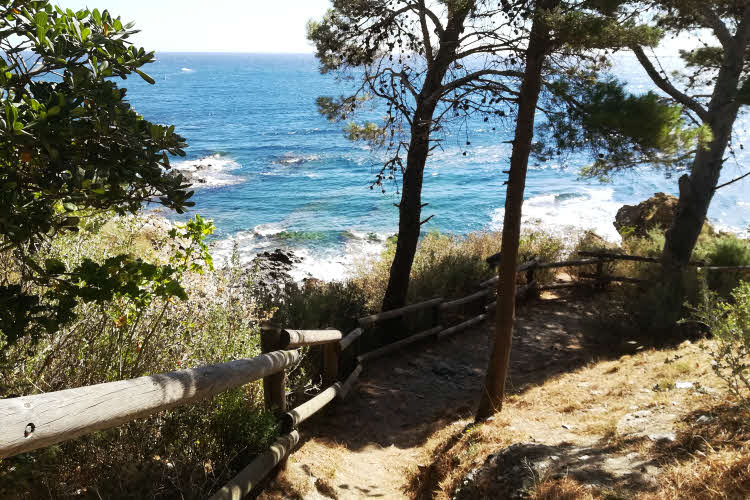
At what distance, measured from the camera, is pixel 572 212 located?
2850cm

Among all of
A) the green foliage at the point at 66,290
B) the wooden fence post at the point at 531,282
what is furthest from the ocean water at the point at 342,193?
the green foliage at the point at 66,290

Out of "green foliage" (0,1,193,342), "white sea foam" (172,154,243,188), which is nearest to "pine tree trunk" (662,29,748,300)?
"green foliage" (0,1,193,342)

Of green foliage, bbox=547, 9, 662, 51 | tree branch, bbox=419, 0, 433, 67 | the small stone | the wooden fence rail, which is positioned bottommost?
the small stone

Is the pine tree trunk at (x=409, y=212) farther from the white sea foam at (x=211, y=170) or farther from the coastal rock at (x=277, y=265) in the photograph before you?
the white sea foam at (x=211, y=170)

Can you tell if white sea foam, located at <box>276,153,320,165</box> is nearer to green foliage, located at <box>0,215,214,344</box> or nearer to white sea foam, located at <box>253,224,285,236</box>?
white sea foam, located at <box>253,224,285,236</box>

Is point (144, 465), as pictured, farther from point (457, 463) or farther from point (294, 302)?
point (294, 302)

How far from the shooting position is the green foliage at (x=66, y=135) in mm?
2244

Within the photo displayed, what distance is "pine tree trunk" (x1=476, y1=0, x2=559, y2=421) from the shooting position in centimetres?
498

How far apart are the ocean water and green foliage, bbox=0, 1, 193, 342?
11437 millimetres

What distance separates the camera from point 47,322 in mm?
2596

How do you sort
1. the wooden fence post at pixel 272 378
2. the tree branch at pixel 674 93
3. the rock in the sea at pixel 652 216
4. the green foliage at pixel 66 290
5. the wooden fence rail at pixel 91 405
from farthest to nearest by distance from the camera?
the rock in the sea at pixel 652 216
the tree branch at pixel 674 93
the wooden fence post at pixel 272 378
the green foliage at pixel 66 290
the wooden fence rail at pixel 91 405

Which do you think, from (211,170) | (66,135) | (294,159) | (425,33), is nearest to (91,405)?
(66,135)

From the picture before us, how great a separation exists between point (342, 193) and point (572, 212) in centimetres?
1186

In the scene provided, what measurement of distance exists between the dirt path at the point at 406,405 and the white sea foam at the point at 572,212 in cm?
1503
